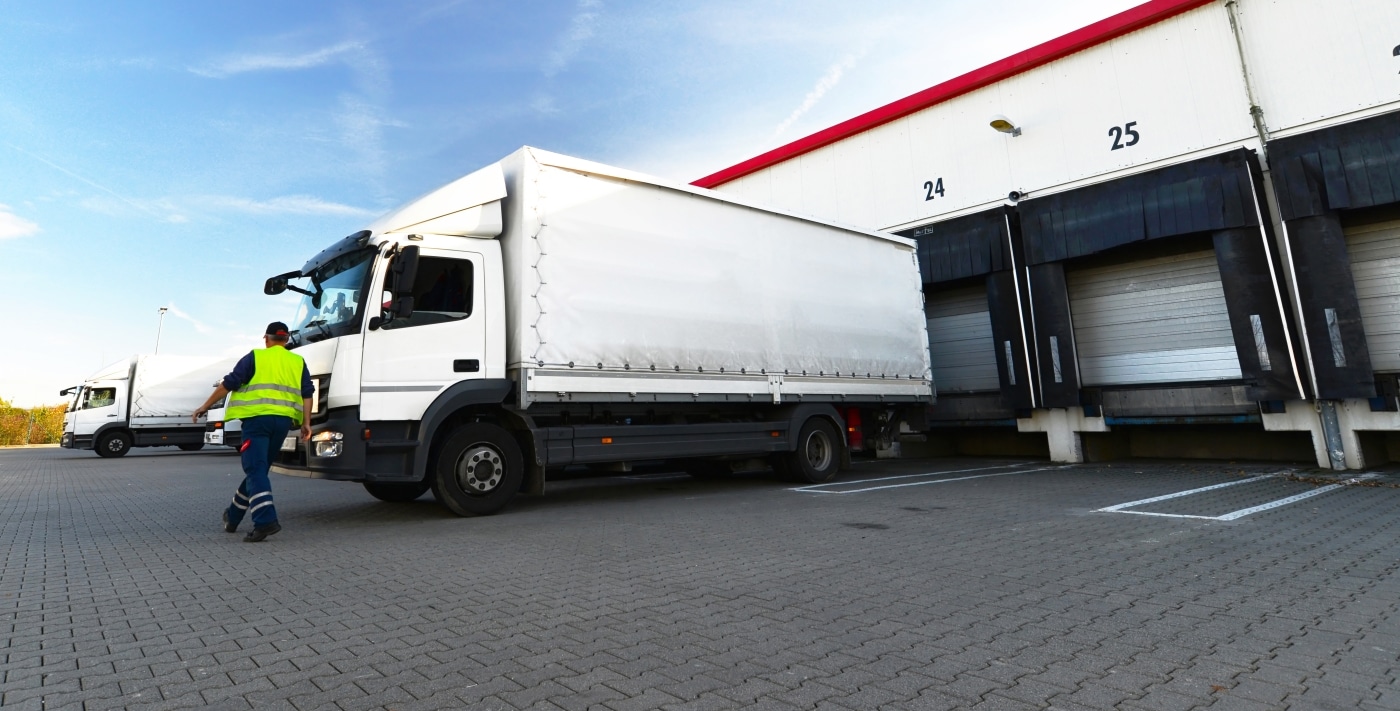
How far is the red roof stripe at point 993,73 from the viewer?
36.8 feet

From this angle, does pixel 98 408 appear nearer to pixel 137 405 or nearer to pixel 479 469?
pixel 137 405

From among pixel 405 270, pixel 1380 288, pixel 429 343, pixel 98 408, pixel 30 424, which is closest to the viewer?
pixel 405 270

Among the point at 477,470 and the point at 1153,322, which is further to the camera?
the point at 1153,322

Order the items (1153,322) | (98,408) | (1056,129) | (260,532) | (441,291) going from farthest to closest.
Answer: (98,408)
(1056,129)
(1153,322)
(441,291)
(260,532)

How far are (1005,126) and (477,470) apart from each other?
444 inches

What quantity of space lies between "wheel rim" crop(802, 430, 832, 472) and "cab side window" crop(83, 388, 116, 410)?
21.3m

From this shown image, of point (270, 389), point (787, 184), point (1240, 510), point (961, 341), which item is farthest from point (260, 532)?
A: point (787, 184)

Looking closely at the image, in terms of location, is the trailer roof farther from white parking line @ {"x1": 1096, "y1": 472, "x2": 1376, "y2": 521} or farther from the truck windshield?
white parking line @ {"x1": 1096, "y1": 472, "x2": 1376, "y2": 521}

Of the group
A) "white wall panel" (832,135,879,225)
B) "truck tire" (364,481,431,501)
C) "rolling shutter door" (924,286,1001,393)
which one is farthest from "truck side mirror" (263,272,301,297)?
"white wall panel" (832,135,879,225)

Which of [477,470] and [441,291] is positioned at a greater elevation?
[441,291]

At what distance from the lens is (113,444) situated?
19719mm

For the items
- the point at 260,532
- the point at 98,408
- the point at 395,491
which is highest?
the point at 98,408

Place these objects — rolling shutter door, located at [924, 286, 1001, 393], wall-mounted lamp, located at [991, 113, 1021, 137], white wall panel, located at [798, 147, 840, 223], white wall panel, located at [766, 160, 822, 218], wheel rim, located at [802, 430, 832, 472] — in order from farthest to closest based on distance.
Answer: white wall panel, located at [766, 160, 822, 218] < white wall panel, located at [798, 147, 840, 223] < rolling shutter door, located at [924, 286, 1001, 393] < wall-mounted lamp, located at [991, 113, 1021, 137] < wheel rim, located at [802, 430, 832, 472]

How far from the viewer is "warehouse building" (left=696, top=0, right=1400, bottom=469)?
9539 mm
